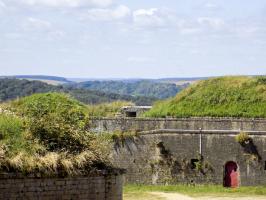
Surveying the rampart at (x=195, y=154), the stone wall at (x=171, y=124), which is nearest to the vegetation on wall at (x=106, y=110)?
the stone wall at (x=171, y=124)

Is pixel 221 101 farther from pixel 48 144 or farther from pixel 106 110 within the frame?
pixel 48 144

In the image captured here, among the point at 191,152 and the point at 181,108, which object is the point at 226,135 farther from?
the point at 181,108

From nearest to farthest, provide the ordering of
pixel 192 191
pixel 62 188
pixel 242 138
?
pixel 62 188
pixel 192 191
pixel 242 138

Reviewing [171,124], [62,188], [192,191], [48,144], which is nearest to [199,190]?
[192,191]

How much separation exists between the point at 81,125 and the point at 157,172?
14569 mm

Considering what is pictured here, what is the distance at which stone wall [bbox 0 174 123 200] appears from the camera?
16969 mm

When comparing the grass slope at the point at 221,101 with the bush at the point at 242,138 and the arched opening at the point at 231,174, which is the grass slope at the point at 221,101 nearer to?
the bush at the point at 242,138

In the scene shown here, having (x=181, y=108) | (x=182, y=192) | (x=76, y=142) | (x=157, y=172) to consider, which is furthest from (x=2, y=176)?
(x=181, y=108)

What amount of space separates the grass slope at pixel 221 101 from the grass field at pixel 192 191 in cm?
608

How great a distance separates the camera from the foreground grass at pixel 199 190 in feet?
98.5

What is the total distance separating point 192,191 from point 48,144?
13865 millimetres

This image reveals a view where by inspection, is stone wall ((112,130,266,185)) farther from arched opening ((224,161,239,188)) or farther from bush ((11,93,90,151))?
bush ((11,93,90,151))

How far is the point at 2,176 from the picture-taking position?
16.8 metres

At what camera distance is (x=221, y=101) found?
125 ft
